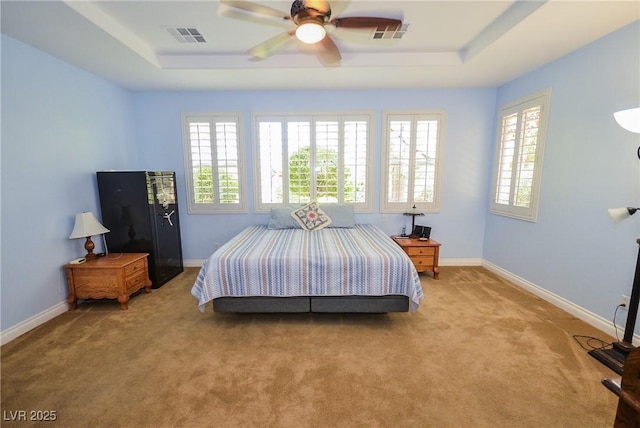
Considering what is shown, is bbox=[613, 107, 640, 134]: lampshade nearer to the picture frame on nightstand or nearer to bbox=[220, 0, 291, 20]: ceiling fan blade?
the picture frame on nightstand

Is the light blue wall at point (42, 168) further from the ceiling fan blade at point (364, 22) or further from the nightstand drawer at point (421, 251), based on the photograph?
the nightstand drawer at point (421, 251)

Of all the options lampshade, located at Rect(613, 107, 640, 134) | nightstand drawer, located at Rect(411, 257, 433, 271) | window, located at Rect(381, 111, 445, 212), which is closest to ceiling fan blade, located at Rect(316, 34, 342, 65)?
window, located at Rect(381, 111, 445, 212)

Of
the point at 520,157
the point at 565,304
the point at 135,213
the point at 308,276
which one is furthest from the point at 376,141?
the point at 135,213

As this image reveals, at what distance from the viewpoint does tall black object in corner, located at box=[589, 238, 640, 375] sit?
6.30 feet

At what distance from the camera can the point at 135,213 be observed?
3.14m

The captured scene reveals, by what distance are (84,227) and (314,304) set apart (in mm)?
2608

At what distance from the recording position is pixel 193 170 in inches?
155

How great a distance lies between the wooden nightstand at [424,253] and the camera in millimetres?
3512

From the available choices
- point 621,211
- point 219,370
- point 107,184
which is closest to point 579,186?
point 621,211

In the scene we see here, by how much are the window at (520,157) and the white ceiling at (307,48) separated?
1.53 feet

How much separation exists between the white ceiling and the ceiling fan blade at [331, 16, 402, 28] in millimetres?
82

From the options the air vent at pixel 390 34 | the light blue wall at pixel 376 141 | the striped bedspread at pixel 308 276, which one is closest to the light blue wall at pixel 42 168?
the light blue wall at pixel 376 141

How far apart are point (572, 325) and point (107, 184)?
17.4 feet

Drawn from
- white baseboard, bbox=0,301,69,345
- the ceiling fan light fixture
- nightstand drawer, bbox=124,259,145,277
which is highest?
the ceiling fan light fixture
